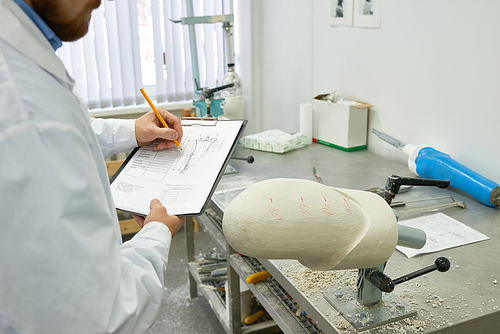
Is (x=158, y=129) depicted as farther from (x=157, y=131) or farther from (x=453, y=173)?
(x=453, y=173)

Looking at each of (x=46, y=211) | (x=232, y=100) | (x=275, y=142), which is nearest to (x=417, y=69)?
(x=275, y=142)

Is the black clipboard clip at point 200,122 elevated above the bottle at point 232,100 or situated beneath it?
elevated above

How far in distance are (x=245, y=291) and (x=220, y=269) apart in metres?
0.42

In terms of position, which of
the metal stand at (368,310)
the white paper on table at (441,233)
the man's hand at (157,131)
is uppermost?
the man's hand at (157,131)

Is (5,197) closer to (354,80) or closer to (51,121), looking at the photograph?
(51,121)

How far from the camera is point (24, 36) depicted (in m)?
0.59

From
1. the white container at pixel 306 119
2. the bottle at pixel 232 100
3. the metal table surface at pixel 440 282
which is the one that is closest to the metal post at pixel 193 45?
the bottle at pixel 232 100

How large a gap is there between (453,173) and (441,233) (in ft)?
1.18

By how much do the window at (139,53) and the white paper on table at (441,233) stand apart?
2.18 m

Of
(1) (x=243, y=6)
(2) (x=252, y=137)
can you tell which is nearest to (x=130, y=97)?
(1) (x=243, y=6)

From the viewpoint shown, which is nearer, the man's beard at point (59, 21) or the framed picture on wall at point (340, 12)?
the man's beard at point (59, 21)

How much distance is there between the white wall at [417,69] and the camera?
1558 mm

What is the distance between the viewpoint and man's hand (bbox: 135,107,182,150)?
3.76 feet

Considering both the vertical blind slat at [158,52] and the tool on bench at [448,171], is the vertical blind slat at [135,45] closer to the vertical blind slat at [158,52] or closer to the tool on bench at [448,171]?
the vertical blind slat at [158,52]
